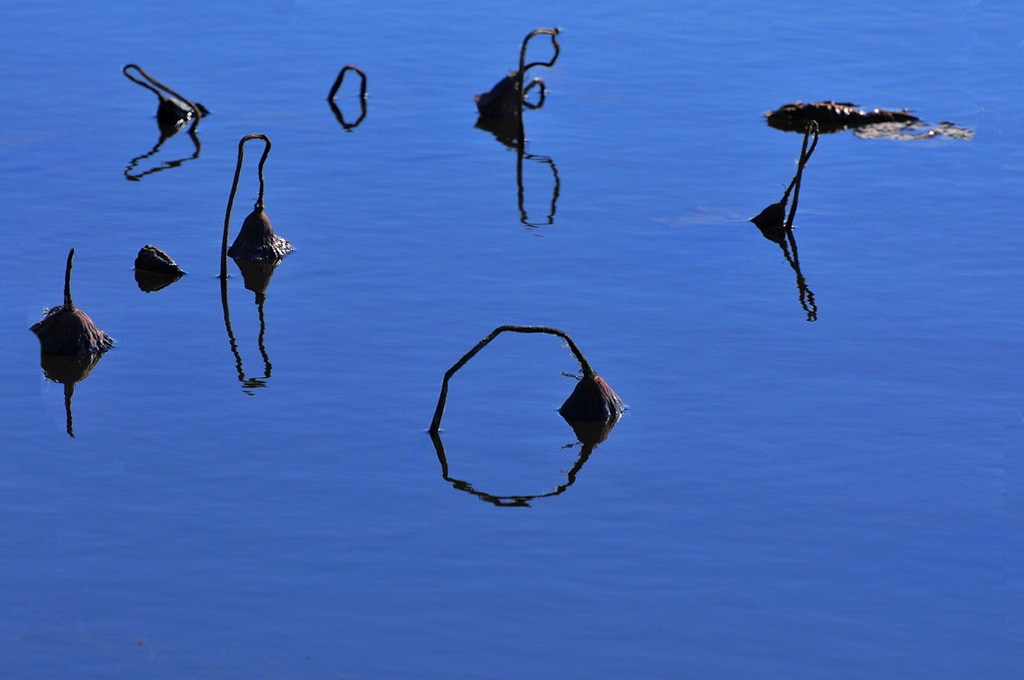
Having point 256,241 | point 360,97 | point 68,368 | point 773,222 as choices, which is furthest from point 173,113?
point 68,368

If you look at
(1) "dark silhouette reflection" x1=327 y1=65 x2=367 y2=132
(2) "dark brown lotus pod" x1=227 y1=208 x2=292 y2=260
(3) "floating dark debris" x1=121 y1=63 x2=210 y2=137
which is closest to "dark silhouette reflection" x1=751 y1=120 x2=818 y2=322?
(2) "dark brown lotus pod" x1=227 y1=208 x2=292 y2=260

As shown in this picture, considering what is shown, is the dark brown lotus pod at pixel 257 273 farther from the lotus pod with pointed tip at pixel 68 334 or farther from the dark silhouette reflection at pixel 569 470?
the dark silhouette reflection at pixel 569 470

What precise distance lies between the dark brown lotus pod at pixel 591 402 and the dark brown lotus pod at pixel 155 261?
4778mm

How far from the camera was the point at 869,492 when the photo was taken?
1145 cm

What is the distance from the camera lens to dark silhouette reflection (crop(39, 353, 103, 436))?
42.9 ft

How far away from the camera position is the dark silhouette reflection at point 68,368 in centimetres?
1309

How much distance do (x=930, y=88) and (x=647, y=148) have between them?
5.29 m

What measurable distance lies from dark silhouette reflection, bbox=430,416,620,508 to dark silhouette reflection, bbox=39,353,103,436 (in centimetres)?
306

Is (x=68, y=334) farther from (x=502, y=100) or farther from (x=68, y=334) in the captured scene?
(x=502, y=100)

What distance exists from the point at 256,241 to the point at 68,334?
297 centimetres

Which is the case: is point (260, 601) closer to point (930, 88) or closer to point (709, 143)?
point (709, 143)

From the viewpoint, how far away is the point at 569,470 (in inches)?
464

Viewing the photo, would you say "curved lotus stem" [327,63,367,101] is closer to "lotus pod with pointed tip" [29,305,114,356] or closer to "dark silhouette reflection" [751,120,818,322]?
"dark silhouette reflection" [751,120,818,322]

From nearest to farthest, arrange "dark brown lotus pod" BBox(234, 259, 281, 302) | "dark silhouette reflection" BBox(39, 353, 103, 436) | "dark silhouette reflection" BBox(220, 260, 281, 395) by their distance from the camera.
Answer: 1. "dark silhouette reflection" BBox(39, 353, 103, 436)
2. "dark silhouette reflection" BBox(220, 260, 281, 395)
3. "dark brown lotus pod" BBox(234, 259, 281, 302)
